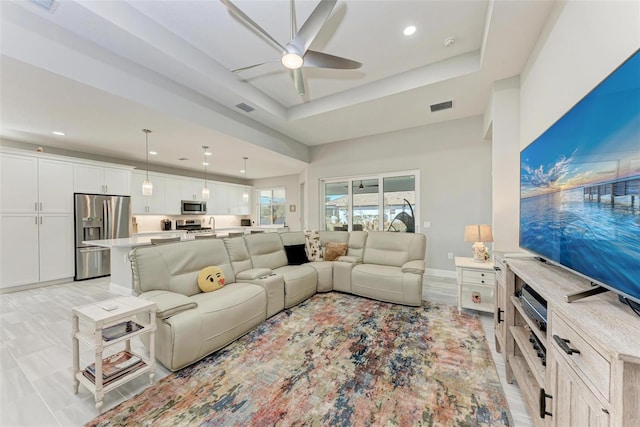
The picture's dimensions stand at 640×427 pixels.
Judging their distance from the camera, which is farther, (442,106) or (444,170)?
A: (444,170)

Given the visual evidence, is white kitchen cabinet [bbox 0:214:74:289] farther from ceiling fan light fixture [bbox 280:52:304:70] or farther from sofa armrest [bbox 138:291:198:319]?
ceiling fan light fixture [bbox 280:52:304:70]

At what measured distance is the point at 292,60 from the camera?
228 cm

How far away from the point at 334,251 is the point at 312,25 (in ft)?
10.4

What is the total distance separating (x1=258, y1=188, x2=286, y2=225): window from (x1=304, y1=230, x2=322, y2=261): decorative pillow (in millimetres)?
4030

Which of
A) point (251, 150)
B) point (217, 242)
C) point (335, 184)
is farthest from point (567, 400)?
point (335, 184)

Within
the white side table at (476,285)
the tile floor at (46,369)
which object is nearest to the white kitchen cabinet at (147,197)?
the tile floor at (46,369)

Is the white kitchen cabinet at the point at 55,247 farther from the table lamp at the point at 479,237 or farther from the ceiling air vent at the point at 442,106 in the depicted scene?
the ceiling air vent at the point at 442,106

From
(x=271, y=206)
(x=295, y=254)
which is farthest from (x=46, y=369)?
(x=271, y=206)

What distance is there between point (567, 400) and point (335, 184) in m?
5.38

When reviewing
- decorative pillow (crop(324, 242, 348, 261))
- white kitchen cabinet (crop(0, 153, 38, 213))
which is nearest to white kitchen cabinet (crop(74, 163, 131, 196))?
white kitchen cabinet (crop(0, 153, 38, 213))

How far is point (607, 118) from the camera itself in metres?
1.08

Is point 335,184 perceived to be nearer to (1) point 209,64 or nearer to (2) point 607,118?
(1) point 209,64

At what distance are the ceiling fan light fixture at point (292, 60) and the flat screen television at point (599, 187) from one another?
207 cm

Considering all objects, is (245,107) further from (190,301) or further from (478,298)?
(478,298)
